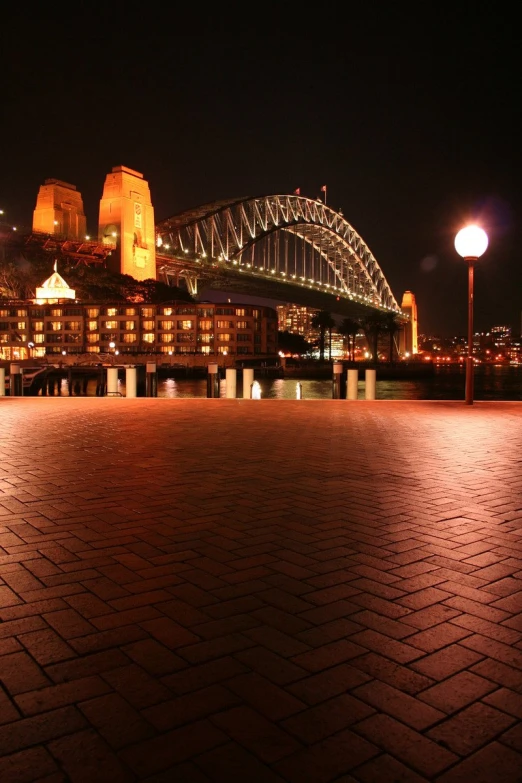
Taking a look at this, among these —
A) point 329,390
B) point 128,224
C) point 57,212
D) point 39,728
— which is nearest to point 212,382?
point 39,728

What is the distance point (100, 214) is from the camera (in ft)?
303

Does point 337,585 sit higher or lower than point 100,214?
lower

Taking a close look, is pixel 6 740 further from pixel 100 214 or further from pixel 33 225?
pixel 33 225

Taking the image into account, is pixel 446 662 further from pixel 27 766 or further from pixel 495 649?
pixel 27 766

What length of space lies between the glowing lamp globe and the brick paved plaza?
7.24 metres

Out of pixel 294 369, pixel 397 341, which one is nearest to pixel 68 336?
pixel 294 369

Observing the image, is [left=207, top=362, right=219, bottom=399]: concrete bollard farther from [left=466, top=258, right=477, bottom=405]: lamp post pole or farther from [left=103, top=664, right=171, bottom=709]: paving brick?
[left=103, top=664, right=171, bottom=709]: paving brick

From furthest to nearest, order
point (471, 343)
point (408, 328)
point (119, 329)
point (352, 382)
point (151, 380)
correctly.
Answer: point (408, 328) → point (119, 329) → point (151, 380) → point (352, 382) → point (471, 343)

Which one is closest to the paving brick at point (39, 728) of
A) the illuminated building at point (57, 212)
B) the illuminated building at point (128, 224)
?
the illuminated building at point (128, 224)

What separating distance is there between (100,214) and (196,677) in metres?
96.8

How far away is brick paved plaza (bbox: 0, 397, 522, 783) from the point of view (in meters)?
1.75

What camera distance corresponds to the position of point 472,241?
11.9m

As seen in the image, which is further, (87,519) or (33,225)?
(33,225)

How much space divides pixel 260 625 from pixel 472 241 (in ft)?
35.6
